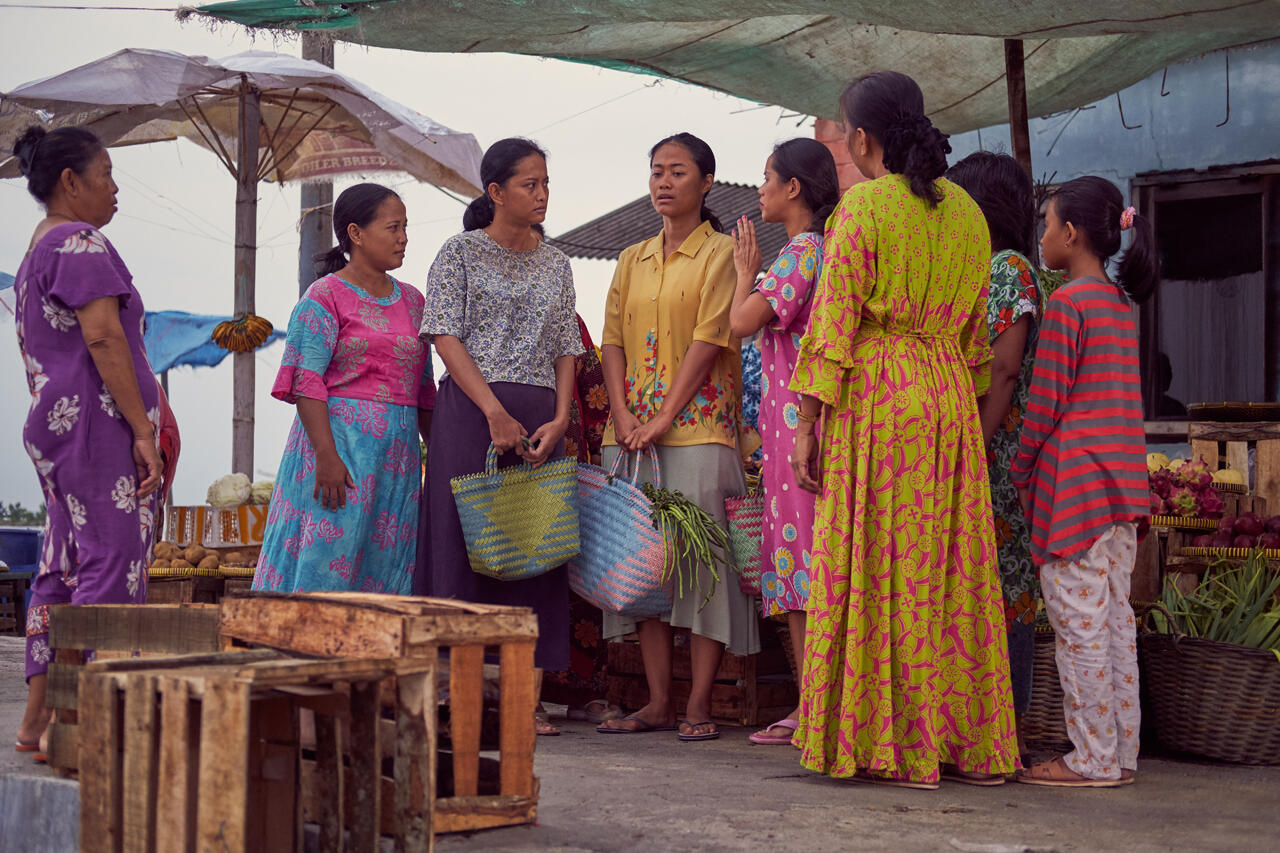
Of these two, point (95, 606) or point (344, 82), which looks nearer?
point (95, 606)

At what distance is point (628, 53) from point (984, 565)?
3.42 meters

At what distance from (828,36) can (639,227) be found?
8479mm

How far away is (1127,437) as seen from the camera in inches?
151

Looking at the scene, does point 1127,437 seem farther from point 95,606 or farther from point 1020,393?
point 95,606

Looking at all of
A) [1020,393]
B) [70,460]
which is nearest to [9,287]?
[70,460]

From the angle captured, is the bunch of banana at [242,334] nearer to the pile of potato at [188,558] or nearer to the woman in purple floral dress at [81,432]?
the pile of potato at [188,558]

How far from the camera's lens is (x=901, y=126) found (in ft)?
12.1

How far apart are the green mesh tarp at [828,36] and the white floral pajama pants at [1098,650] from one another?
1.91m

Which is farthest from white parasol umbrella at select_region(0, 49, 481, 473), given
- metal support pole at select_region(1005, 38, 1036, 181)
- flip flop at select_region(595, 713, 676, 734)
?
flip flop at select_region(595, 713, 676, 734)

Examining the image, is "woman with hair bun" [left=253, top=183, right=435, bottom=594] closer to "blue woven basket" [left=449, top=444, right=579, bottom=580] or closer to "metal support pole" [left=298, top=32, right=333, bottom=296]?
"blue woven basket" [left=449, top=444, right=579, bottom=580]

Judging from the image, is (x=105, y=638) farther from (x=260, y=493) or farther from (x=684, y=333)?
(x=260, y=493)

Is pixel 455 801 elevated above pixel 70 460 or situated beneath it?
situated beneath

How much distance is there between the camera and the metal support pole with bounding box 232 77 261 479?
8578 millimetres

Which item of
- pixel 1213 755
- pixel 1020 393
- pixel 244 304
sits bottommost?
pixel 1213 755
